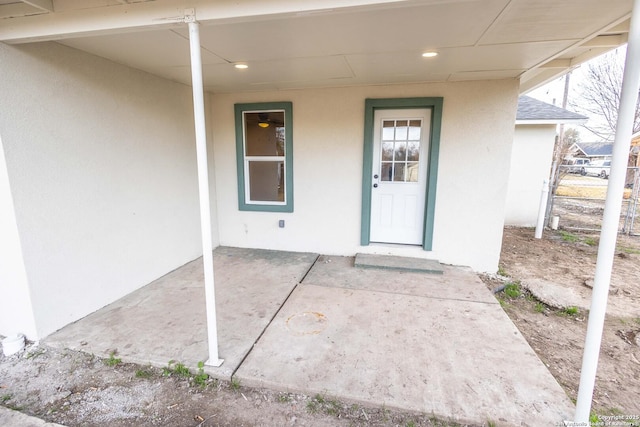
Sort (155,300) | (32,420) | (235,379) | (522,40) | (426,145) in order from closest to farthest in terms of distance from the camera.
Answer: (32,420)
(235,379)
(522,40)
(155,300)
(426,145)

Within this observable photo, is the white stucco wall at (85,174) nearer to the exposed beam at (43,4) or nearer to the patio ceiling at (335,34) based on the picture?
the patio ceiling at (335,34)

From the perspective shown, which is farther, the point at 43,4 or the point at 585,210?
the point at 585,210

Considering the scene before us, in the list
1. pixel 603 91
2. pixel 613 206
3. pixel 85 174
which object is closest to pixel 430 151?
pixel 613 206

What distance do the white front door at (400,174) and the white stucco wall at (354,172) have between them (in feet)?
0.72

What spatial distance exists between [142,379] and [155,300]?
1.15 m

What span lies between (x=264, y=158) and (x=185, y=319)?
8.61 ft

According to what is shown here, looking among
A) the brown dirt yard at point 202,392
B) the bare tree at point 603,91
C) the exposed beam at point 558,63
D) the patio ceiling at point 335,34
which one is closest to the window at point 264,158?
the patio ceiling at point 335,34

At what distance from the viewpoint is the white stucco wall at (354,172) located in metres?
3.92

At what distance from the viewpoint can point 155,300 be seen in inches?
126

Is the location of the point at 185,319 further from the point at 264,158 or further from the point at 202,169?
the point at 264,158

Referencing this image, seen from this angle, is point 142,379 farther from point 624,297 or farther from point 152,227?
point 624,297

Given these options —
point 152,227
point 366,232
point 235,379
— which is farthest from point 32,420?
point 366,232

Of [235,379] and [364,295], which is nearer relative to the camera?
[235,379]

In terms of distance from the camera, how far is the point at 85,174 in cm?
284
